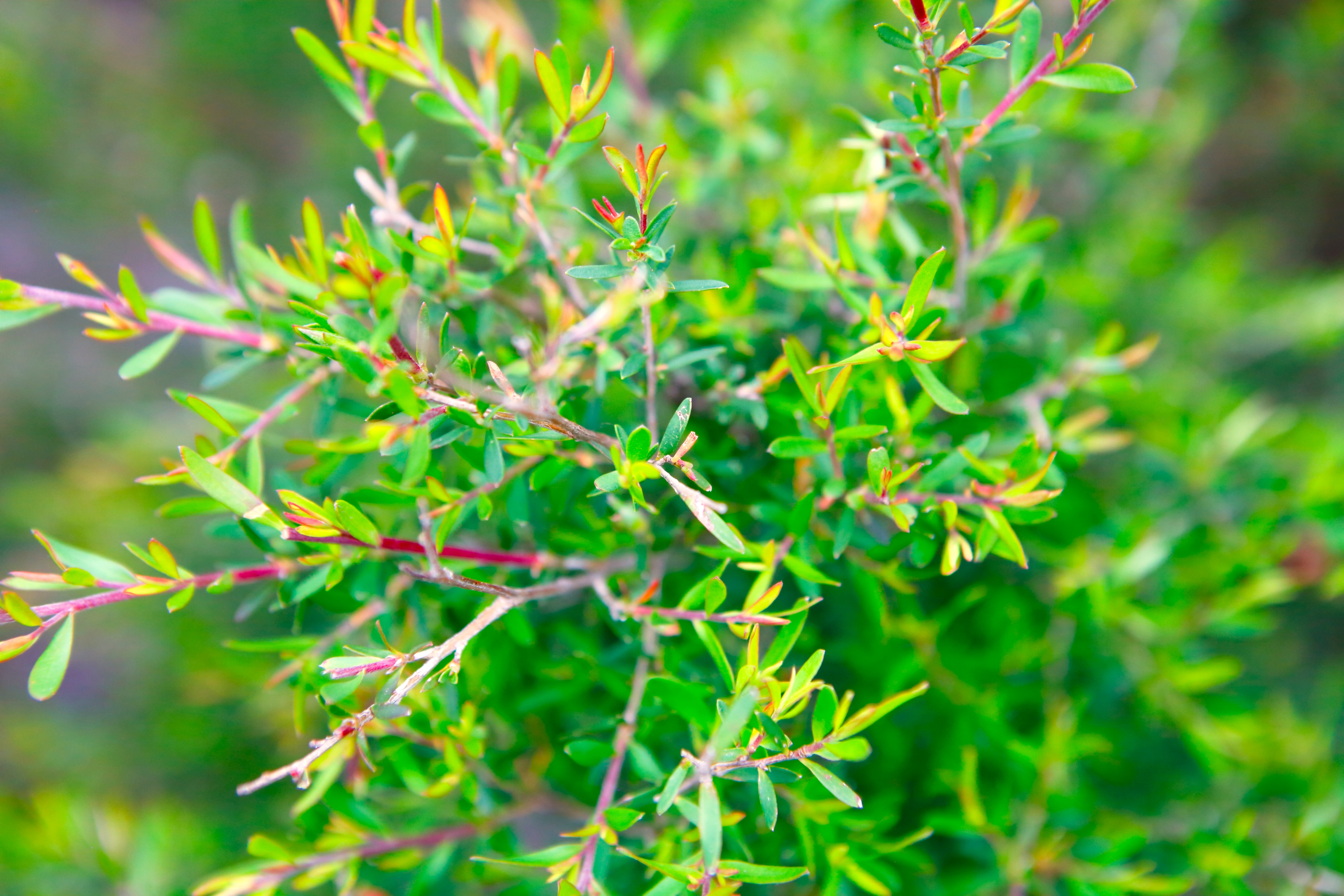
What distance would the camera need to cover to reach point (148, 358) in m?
0.76

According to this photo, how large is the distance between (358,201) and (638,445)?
211 centimetres

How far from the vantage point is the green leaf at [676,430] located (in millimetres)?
596

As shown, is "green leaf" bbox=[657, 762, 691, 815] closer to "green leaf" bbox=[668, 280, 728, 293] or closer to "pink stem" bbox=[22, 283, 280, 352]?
"green leaf" bbox=[668, 280, 728, 293]

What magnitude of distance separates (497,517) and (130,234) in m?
2.79

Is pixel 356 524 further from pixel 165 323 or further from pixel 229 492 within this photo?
pixel 165 323

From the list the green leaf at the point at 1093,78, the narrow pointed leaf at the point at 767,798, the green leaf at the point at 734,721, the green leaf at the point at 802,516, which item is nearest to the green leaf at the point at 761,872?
the narrow pointed leaf at the point at 767,798

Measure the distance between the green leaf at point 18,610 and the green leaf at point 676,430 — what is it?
0.51 m

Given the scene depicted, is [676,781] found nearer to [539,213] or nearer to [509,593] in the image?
[509,593]

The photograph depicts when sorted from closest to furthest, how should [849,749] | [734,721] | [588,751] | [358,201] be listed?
[734,721]
[849,749]
[588,751]
[358,201]

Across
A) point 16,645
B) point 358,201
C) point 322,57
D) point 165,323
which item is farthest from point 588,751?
point 358,201

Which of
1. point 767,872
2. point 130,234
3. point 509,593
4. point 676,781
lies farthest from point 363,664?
point 130,234

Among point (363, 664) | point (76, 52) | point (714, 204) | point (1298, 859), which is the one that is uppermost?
point (76, 52)

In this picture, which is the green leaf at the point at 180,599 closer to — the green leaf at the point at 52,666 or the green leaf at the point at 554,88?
the green leaf at the point at 52,666

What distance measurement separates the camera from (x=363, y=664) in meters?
0.60
